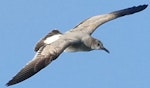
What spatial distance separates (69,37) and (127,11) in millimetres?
3897

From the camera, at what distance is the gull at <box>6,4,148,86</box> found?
21539 mm

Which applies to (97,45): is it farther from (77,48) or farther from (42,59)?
(42,59)

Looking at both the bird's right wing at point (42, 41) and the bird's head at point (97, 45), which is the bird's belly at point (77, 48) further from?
the bird's right wing at point (42, 41)

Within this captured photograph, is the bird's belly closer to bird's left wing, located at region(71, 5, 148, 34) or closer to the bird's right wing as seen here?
the bird's right wing

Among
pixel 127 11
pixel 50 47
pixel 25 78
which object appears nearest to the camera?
pixel 25 78

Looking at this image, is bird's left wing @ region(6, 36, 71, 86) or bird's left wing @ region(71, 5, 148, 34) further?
bird's left wing @ region(71, 5, 148, 34)

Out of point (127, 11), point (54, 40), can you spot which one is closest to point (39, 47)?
point (54, 40)

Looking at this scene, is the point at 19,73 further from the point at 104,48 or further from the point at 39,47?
the point at 104,48

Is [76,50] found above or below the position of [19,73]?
above

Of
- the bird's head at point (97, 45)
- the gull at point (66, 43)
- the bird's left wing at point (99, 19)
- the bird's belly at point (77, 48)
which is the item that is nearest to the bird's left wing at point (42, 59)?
the gull at point (66, 43)

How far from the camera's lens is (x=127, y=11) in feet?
89.6

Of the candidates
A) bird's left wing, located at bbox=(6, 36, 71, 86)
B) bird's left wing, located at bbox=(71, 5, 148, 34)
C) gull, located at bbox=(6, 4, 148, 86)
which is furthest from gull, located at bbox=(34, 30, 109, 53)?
bird's left wing, located at bbox=(71, 5, 148, 34)

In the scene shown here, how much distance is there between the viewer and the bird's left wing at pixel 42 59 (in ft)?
69.3

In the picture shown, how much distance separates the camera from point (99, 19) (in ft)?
87.1
